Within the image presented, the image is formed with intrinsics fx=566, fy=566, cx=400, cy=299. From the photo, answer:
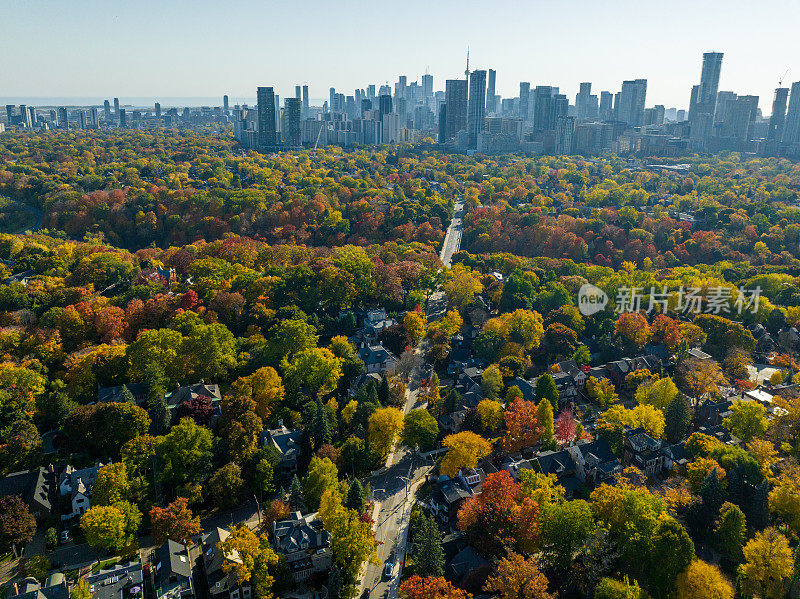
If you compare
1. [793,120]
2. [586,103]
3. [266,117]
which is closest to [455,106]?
[266,117]

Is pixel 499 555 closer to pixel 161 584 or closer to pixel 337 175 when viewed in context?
pixel 161 584

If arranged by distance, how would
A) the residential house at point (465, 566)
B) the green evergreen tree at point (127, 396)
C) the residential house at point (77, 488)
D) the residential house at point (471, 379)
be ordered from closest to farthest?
1. the residential house at point (465, 566)
2. the residential house at point (77, 488)
3. the green evergreen tree at point (127, 396)
4. the residential house at point (471, 379)

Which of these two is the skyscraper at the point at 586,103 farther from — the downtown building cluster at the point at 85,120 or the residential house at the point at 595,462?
the residential house at the point at 595,462

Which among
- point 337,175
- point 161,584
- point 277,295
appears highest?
point 337,175

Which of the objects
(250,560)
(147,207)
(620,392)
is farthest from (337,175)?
(250,560)

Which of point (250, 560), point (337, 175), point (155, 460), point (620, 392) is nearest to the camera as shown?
point (250, 560)

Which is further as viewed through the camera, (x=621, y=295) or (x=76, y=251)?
(x=76, y=251)

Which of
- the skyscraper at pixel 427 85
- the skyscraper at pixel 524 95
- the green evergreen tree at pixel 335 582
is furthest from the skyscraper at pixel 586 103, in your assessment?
the green evergreen tree at pixel 335 582

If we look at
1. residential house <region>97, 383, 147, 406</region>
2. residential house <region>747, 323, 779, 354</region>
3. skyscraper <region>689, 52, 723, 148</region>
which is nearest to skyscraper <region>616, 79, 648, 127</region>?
skyscraper <region>689, 52, 723, 148</region>
